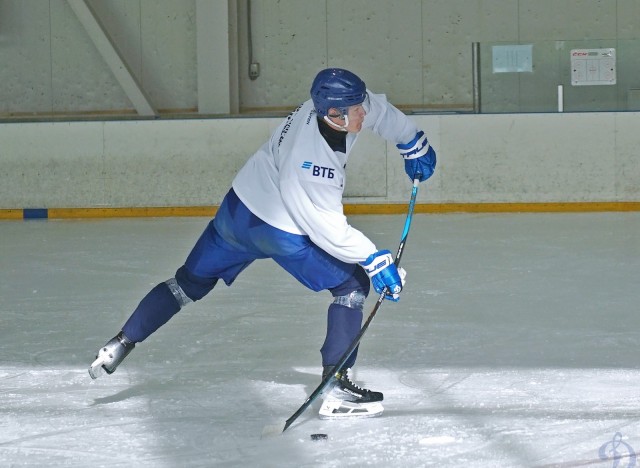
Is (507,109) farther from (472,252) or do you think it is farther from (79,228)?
(79,228)

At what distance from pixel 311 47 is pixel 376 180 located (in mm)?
3194

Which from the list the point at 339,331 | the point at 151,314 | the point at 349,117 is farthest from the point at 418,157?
the point at 151,314

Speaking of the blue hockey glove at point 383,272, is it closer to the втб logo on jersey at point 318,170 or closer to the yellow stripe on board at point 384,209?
the втб logo on jersey at point 318,170

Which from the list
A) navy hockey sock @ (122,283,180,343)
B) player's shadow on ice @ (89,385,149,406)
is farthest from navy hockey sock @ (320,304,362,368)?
player's shadow on ice @ (89,385,149,406)

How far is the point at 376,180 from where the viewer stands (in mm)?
9289

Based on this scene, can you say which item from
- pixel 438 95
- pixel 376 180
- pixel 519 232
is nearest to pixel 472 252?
pixel 519 232

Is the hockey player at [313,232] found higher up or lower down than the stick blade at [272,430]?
higher up

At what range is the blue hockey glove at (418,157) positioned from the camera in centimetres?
357

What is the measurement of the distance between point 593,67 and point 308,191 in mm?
7180

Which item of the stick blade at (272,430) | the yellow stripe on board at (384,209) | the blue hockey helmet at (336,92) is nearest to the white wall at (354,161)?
the yellow stripe on board at (384,209)

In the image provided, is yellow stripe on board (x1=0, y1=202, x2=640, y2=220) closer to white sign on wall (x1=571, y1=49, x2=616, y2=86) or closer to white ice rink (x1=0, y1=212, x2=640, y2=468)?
white sign on wall (x1=571, y1=49, x2=616, y2=86)

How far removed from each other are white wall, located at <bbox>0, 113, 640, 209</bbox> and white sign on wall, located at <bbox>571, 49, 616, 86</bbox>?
0.42 m

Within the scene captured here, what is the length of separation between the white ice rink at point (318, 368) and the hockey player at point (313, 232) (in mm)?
205

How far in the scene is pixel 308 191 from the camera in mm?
2951
